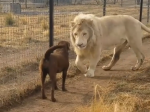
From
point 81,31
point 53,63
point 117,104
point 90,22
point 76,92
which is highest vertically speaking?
point 90,22

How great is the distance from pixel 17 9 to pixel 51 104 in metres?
15.0

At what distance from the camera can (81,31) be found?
689 centimetres

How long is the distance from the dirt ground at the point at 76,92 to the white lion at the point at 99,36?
251 mm

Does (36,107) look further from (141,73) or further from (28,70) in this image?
(141,73)

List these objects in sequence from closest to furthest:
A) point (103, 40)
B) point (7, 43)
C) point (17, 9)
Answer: point (103, 40) → point (7, 43) → point (17, 9)

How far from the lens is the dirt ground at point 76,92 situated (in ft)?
18.3

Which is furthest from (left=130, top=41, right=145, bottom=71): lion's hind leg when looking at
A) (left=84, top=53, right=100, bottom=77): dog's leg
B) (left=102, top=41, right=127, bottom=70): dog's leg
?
(left=84, top=53, right=100, bottom=77): dog's leg

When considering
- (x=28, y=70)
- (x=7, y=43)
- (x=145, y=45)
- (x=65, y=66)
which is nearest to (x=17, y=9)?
(x=7, y=43)

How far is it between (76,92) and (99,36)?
1.60 metres

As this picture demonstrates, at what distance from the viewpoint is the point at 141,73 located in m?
7.88

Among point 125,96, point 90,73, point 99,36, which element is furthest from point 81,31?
point 125,96

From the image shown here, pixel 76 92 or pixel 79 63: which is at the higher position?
pixel 79 63

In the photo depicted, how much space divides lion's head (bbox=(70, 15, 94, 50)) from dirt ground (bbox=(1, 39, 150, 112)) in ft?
2.47

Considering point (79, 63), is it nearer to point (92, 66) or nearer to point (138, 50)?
point (92, 66)
